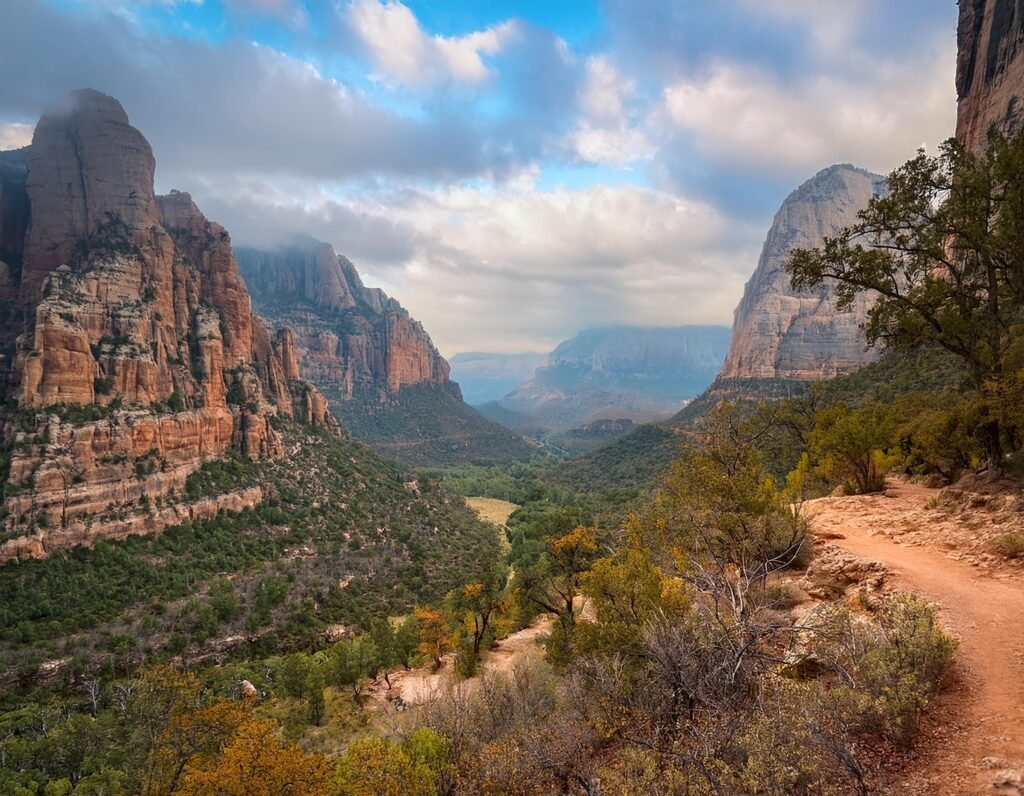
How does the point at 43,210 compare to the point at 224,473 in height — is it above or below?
above

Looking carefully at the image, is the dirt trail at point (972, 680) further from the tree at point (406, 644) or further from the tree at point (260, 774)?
the tree at point (406, 644)

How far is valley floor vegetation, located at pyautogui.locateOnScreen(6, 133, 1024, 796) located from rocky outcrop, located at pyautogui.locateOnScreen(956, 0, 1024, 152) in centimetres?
3687

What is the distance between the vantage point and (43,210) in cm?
6156

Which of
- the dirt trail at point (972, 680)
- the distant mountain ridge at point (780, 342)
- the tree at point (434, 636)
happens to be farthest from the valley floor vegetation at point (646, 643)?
the distant mountain ridge at point (780, 342)

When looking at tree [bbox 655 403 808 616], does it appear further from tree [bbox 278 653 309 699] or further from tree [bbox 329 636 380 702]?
tree [bbox 278 653 309 699]

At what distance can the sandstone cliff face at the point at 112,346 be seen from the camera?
4425 centimetres

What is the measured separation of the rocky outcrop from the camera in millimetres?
54938

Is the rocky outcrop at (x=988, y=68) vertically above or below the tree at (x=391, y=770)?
above

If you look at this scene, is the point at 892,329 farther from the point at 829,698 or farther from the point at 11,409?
the point at 11,409

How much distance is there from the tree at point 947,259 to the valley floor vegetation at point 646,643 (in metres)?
0.08

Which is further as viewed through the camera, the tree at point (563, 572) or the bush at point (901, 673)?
the tree at point (563, 572)

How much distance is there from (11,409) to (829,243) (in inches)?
2609

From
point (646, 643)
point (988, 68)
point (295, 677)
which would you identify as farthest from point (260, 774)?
point (988, 68)

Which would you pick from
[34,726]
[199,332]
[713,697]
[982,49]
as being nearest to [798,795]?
[713,697]
